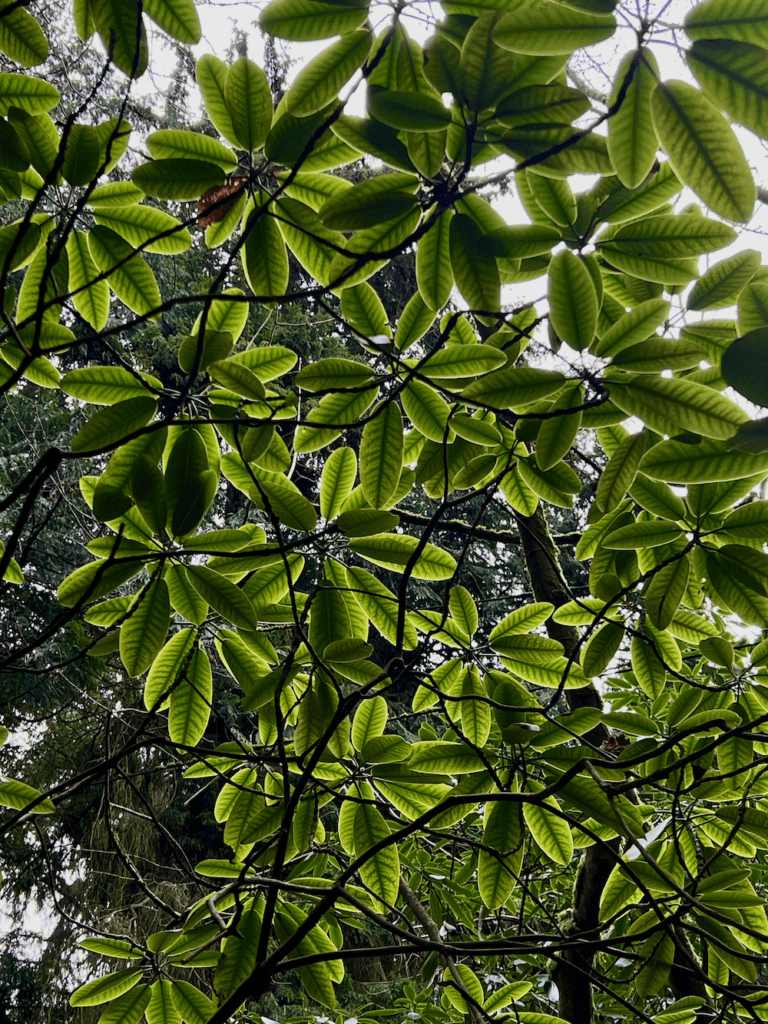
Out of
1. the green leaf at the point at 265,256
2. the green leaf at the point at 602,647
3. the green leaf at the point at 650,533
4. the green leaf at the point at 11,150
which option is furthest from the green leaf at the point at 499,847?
the green leaf at the point at 11,150

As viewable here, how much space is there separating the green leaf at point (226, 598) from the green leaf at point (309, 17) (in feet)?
1.76

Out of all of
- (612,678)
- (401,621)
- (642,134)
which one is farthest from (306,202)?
(612,678)

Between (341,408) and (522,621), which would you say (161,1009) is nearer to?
(522,621)

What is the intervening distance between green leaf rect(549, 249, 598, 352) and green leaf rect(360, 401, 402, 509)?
26 centimetres

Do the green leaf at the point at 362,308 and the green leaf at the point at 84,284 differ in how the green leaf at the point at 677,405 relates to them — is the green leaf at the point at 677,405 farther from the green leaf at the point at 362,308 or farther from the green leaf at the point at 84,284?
the green leaf at the point at 84,284

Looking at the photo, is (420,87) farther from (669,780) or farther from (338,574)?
(669,780)

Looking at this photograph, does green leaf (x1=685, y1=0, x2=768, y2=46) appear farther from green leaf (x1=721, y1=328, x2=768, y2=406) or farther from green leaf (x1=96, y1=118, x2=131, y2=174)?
green leaf (x1=96, y1=118, x2=131, y2=174)

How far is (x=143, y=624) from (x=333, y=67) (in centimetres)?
63

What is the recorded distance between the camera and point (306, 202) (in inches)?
32.7

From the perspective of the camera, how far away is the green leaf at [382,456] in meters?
0.89

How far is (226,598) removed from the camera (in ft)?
2.74

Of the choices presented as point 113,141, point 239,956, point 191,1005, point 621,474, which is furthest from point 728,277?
point 191,1005

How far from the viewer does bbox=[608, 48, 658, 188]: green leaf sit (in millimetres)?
578

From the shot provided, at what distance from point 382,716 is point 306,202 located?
0.72 metres
